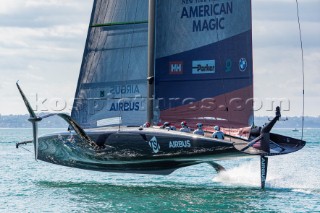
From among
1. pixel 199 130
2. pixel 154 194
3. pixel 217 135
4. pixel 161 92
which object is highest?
pixel 161 92

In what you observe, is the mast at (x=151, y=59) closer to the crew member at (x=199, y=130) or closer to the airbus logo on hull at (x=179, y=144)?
the crew member at (x=199, y=130)

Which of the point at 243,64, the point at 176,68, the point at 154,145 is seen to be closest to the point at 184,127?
the point at 154,145

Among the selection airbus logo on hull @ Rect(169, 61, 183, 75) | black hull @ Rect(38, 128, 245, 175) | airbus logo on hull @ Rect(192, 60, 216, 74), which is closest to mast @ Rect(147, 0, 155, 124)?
airbus logo on hull @ Rect(169, 61, 183, 75)

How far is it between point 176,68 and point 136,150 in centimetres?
274

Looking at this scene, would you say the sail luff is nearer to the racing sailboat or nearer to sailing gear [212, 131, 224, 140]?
the racing sailboat

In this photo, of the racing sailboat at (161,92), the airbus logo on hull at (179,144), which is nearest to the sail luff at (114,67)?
the racing sailboat at (161,92)

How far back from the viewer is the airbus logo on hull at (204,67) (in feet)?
69.2

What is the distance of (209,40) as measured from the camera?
21.2 meters

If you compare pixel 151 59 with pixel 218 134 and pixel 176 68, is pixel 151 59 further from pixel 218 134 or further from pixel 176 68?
pixel 218 134

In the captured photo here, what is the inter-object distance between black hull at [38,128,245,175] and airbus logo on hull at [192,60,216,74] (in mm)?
2190

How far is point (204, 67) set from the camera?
21250 millimetres

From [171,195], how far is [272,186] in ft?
12.3

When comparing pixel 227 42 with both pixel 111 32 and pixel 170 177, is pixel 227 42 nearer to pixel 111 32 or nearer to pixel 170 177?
pixel 111 32

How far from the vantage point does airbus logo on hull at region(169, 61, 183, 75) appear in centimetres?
2166
